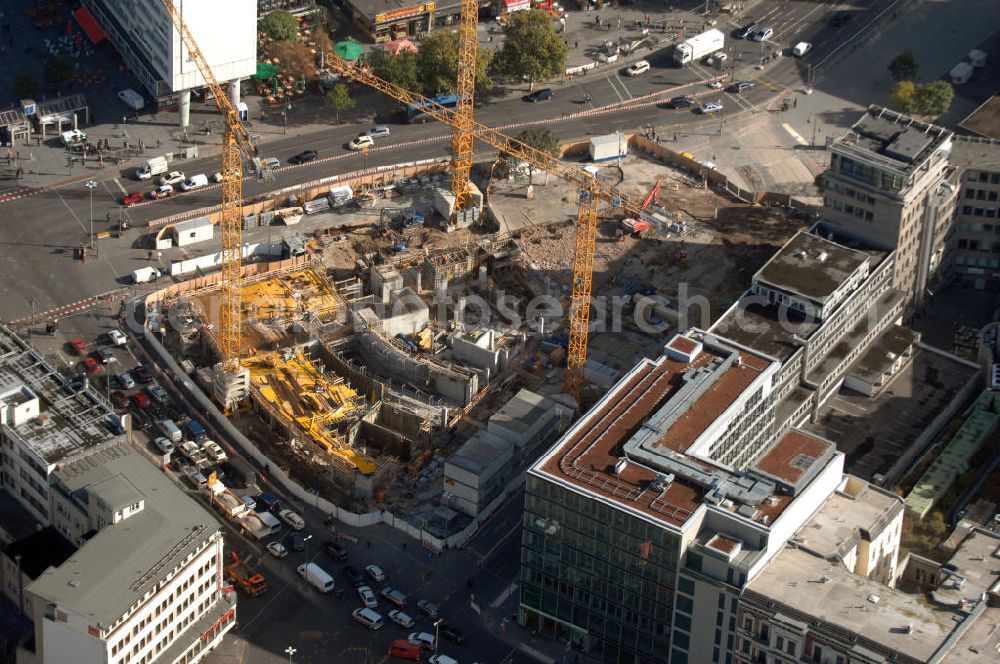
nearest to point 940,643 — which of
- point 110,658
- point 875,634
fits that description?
point 875,634

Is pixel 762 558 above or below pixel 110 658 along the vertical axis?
above

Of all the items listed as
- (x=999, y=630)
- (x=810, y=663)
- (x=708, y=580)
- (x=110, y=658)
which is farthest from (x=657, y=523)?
(x=110, y=658)

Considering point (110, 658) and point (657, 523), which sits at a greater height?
point (657, 523)

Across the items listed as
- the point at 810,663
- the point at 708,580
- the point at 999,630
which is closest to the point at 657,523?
the point at 708,580

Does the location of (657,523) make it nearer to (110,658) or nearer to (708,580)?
(708,580)

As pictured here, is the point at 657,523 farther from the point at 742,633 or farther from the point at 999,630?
the point at 999,630

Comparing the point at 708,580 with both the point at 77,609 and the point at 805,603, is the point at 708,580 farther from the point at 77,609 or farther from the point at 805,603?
the point at 77,609
